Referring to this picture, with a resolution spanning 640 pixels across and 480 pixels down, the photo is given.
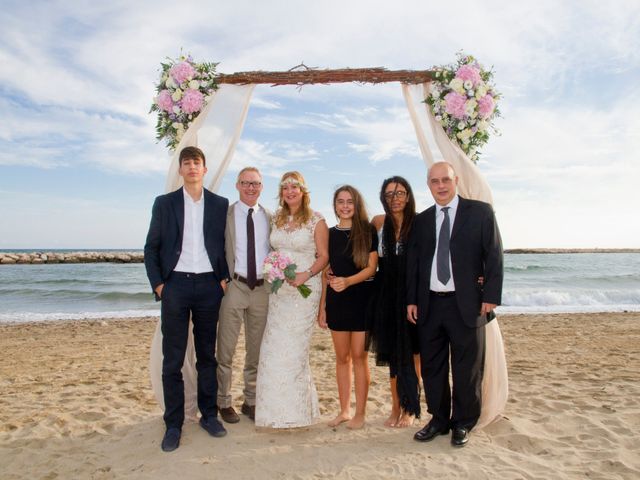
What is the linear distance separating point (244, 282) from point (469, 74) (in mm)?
2662

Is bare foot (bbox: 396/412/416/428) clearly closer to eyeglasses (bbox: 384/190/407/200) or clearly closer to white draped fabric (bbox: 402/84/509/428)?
white draped fabric (bbox: 402/84/509/428)

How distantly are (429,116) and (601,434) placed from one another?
304 cm

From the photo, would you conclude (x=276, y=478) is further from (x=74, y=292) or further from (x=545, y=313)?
(x=74, y=292)

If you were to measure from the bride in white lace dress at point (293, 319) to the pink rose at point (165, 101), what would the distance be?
136 centimetres

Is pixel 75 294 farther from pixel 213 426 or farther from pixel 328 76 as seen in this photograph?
pixel 328 76

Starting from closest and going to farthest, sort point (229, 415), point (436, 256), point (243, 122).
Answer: point (436, 256) < point (229, 415) < point (243, 122)

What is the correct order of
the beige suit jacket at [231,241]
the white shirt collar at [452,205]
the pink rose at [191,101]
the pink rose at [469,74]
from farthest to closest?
1. the pink rose at [191,101]
2. the pink rose at [469,74]
3. the beige suit jacket at [231,241]
4. the white shirt collar at [452,205]

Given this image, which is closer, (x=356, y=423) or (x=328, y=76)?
(x=356, y=423)

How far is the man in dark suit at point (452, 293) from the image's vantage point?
3551 mm

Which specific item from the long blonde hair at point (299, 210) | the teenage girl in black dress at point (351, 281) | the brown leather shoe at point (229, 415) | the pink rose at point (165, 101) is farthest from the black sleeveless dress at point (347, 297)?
the pink rose at point (165, 101)

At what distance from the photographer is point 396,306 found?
3.84 m

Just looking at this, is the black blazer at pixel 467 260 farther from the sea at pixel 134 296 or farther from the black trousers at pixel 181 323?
the sea at pixel 134 296

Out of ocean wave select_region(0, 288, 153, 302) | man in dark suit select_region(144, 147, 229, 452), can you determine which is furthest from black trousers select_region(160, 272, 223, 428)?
ocean wave select_region(0, 288, 153, 302)

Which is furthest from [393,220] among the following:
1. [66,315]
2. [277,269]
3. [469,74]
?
[66,315]
